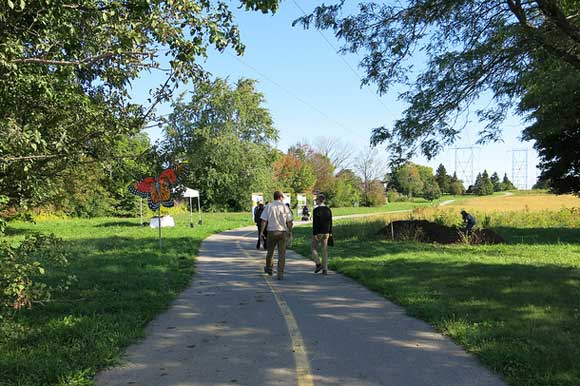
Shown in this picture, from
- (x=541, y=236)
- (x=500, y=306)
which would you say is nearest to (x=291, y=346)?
(x=500, y=306)

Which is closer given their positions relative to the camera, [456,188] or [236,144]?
[236,144]

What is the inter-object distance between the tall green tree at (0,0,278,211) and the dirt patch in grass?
15037 mm

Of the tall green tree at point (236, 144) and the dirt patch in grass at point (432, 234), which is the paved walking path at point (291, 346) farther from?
the tall green tree at point (236, 144)

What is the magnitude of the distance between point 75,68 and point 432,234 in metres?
16.5

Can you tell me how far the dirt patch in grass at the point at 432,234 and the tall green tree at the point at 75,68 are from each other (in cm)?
1504

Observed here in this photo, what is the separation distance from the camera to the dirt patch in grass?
59.7ft

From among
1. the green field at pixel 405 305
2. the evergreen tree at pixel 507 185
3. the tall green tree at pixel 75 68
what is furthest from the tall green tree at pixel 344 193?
the evergreen tree at pixel 507 185

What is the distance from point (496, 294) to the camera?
804 cm

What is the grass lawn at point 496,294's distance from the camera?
4.88m

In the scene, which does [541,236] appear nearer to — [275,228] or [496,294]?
[496,294]

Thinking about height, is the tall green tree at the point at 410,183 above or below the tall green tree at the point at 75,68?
above

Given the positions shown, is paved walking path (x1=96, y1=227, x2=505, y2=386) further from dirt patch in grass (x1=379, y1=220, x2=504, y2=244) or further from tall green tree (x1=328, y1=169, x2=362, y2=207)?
tall green tree (x1=328, y1=169, x2=362, y2=207)

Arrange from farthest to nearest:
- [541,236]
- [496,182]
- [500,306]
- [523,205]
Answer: [496,182] → [523,205] → [541,236] → [500,306]

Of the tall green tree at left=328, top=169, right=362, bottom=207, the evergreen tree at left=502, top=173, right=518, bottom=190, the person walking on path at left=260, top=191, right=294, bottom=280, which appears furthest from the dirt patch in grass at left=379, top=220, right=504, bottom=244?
the evergreen tree at left=502, top=173, right=518, bottom=190
